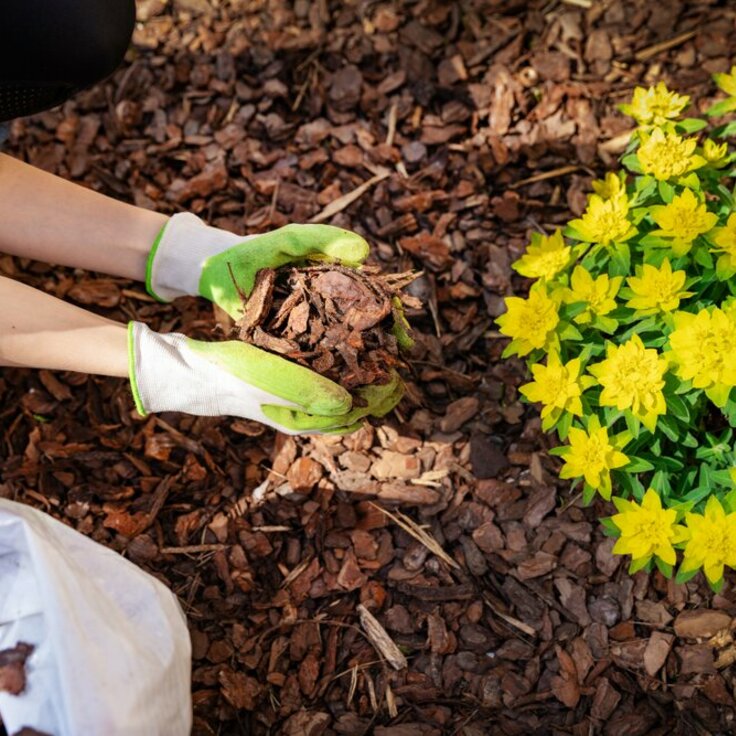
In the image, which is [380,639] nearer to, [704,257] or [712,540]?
[712,540]

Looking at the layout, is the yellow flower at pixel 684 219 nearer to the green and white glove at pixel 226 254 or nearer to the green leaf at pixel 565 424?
the green leaf at pixel 565 424

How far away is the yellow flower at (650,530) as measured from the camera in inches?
64.0

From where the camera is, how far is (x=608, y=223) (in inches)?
70.0

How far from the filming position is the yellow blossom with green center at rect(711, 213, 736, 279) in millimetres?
1662

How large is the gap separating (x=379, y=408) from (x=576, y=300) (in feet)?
1.92

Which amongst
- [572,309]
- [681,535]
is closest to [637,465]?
[681,535]

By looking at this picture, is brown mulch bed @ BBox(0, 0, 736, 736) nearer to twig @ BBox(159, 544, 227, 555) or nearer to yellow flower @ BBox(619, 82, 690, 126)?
twig @ BBox(159, 544, 227, 555)

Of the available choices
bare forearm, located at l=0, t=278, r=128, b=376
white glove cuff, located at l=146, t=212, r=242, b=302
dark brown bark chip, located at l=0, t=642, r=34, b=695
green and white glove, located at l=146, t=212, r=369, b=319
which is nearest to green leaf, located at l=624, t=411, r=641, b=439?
green and white glove, located at l=146, t=212, r=369, b=319

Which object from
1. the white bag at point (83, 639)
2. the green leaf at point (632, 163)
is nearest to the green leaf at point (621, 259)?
the green leaf at point (632, 163)

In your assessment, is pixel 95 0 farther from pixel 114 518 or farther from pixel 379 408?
pixel 114 518

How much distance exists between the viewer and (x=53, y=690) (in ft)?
4.81

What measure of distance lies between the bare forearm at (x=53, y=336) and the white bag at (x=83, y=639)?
0.37m

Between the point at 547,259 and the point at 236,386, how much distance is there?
32.3 inches

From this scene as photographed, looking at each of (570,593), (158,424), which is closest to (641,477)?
(570,593)
